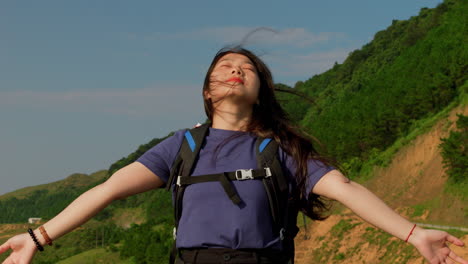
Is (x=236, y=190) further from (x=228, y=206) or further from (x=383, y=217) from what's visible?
(x=383, y=217)

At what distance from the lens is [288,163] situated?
368 cm

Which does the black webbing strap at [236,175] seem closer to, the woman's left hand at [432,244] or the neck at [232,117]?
the neck at [232,117]

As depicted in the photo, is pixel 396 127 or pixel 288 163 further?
pixel 396 127

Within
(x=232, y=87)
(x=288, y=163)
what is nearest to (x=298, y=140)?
(x=288, y=163)

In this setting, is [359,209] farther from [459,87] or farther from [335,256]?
[459,87]

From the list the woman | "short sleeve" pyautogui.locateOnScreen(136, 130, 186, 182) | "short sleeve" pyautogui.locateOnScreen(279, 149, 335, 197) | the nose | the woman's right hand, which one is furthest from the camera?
the nose

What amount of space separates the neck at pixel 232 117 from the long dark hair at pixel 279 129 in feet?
0.15

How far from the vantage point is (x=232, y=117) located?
12.8ft

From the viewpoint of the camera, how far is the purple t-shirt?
11.1 feet

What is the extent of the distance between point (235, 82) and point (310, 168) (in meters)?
0.69

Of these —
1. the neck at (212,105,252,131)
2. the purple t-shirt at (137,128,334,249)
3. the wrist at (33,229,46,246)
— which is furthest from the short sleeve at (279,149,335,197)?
the wrist at (33,229,46,246)

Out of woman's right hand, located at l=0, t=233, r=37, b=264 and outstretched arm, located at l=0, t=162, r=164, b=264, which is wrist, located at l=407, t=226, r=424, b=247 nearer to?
outstretched arm, located at l=0, t=162, r=164, b=264

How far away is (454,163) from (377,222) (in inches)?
1199

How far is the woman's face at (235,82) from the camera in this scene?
3.82 meters
